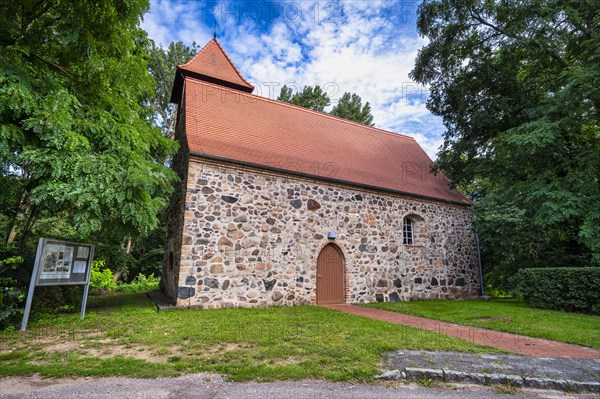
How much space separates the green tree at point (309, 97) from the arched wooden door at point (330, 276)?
17804 millimetres

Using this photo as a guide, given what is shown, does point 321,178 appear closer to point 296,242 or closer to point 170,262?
point 296,242

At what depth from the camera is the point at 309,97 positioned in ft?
85.4

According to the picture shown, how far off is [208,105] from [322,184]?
499 cm

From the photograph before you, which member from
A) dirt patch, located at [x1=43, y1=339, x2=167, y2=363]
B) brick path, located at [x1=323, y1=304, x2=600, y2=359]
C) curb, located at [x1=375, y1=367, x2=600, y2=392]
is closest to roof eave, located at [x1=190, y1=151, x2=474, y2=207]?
brick path, located at [x1=323, y1=304, x2=600, y2=359]

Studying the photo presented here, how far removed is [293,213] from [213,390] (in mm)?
6987

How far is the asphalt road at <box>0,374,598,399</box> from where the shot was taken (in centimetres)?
311

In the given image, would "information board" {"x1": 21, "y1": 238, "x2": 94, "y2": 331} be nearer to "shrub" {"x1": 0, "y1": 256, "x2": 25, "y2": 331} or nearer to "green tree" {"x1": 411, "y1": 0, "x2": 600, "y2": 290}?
"shrub" {"x1": 0, "y1": 256, "x2": 25, "y2": 331}

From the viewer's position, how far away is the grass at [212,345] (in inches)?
146

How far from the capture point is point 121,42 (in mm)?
6426

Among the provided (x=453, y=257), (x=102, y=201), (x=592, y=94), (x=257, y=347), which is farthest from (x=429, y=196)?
(x=102, y=201)

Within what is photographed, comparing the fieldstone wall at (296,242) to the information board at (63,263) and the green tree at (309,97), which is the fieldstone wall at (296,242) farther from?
the green tree at (309,97)

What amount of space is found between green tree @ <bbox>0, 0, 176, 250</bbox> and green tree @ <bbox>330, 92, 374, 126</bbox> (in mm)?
21303

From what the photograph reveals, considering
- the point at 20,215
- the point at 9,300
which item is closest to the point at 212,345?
the point at 9,300

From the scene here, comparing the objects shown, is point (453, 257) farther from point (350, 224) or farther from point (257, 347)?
point (257, 347)
